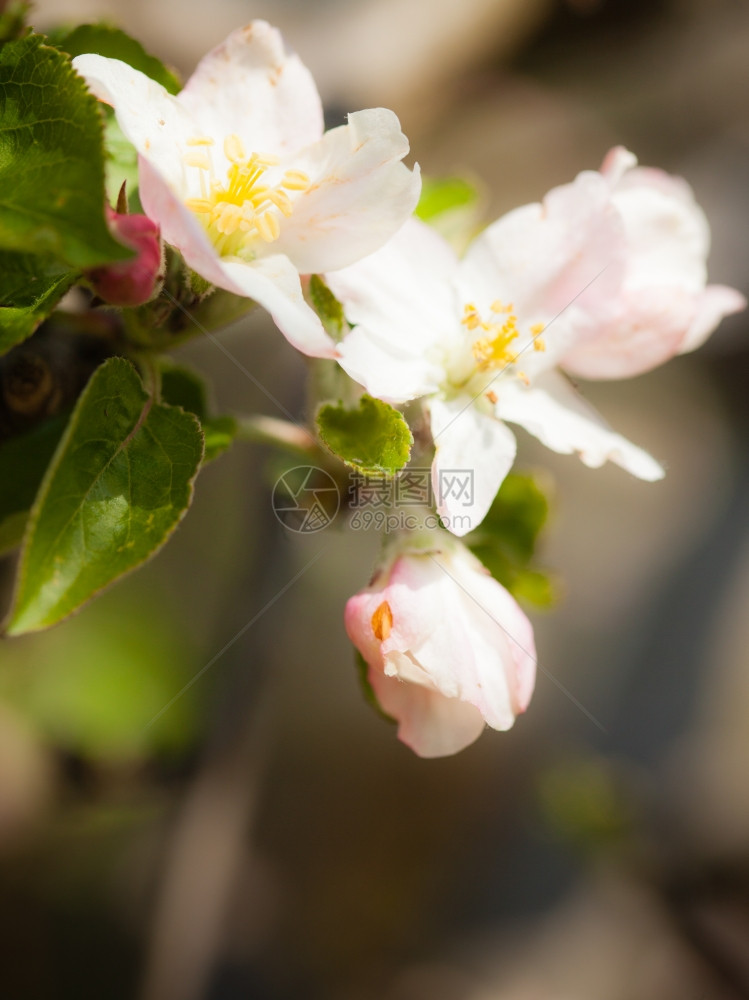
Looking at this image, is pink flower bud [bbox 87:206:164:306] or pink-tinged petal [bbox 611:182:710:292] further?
pink-tinged petal [bbox 611:182:710:292]

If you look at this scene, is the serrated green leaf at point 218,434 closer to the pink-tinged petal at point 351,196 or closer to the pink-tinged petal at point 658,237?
the pink-tinged petal at point 351,196

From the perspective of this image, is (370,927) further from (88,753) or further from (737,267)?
(737,267)

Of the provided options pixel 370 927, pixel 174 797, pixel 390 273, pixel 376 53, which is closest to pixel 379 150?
pixel 390 273

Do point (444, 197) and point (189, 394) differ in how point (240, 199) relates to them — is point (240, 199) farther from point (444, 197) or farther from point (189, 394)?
point (444, 197)

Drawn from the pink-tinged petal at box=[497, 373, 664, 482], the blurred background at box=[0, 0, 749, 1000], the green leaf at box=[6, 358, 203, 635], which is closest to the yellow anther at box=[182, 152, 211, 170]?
the green leaf at box=[6, 358, 203, 635]

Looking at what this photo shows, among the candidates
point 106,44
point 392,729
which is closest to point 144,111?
point 106,44

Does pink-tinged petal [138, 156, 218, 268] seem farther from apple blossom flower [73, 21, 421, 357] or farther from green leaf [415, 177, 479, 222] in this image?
green leaf [415, 177, 479, 222]
